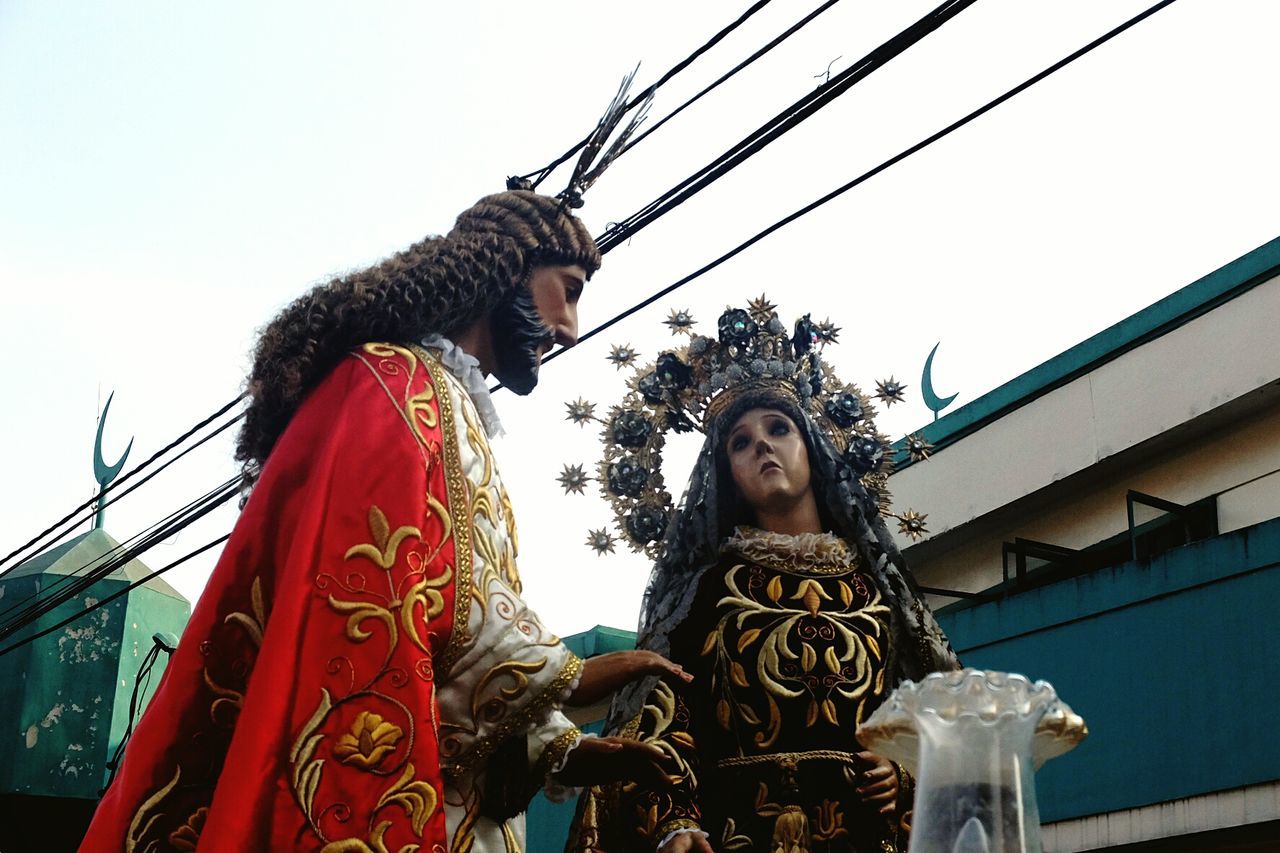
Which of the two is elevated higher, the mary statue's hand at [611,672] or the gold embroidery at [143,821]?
the mary statue's hand at [611,672]

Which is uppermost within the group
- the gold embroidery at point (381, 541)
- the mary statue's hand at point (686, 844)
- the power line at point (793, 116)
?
the power line at point (793, 116)

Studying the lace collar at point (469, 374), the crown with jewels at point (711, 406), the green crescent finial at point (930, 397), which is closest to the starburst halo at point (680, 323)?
the crown with jewels at point (711, 406)

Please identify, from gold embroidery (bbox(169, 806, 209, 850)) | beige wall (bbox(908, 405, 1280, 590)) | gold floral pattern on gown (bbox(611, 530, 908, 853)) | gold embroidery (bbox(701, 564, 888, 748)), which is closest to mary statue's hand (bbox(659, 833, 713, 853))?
gold floral pattern on gown (bbox(611, 530, 908, 853))

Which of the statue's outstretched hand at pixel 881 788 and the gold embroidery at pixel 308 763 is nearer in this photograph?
the gold embroidery at pixel 308 763

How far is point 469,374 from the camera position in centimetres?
351

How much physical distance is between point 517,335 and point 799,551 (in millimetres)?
1777

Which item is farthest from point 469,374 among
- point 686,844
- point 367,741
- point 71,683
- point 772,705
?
point 71,683

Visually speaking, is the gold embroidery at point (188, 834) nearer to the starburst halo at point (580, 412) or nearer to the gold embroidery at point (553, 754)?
the gold embroidery at point (553, 754)

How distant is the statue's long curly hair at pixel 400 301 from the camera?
3.39 metres

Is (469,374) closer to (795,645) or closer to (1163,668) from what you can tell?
(795,645)

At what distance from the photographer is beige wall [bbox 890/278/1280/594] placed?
974 centimetres

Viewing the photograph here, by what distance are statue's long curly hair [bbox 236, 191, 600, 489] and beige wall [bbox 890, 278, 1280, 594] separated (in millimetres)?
6789

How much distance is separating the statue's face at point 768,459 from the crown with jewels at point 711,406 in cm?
18

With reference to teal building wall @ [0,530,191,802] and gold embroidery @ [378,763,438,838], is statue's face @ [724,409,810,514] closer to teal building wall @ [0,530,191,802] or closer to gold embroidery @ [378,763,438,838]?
gold embroidery @ [378,763,438,838]
